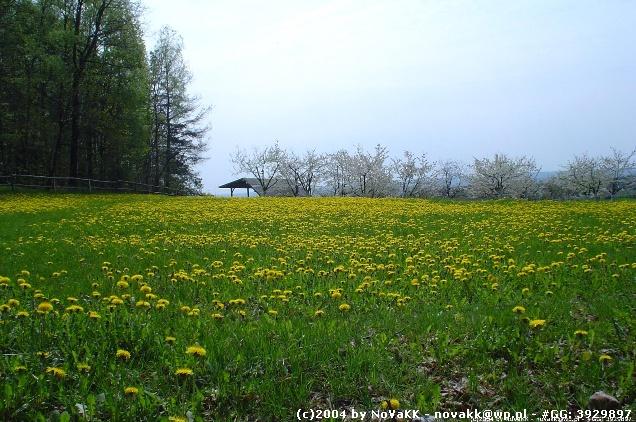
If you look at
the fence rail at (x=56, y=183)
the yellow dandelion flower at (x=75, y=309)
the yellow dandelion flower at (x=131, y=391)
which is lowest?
the yellow dandelion flower at (x=131, y=391)

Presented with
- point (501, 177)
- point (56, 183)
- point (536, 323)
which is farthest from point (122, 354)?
point (501, 177)

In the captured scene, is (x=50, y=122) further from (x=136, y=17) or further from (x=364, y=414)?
(x=364, y=414)

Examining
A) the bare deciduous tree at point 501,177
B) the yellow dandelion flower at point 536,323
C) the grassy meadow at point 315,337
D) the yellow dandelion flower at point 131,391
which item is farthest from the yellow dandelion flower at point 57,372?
the bare deciduous tree at point 501,177

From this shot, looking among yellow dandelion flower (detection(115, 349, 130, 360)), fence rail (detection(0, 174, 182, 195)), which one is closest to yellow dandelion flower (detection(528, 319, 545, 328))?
yellow dandelion flower (detection(115, 349, 130, 360))

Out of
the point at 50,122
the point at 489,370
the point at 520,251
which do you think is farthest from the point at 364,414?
the point at 50,122

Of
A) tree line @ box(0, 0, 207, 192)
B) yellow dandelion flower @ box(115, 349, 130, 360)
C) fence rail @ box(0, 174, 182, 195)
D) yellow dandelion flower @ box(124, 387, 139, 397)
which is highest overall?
tree line @ box(0, 0, 207, 192)

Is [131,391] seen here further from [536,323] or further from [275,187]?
[275,187]

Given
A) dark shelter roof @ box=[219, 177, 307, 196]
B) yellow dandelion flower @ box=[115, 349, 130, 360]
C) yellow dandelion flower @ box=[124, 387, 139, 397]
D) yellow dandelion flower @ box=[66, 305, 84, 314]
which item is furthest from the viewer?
dark shelter roof @ box=[219, 177, 307, 196]

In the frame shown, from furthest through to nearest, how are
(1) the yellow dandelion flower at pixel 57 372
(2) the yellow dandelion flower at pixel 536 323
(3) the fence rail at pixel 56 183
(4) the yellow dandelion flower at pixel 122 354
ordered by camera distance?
1. (3) the fence rail at pixel 56 183
2. (2) the yellow dandelion flower at pixel 536 323
3. (4) the yellow dandelion flower at pixel 122 354
4. (1) the yellow dandelion flower at pixel 57 372

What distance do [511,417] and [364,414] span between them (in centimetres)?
98

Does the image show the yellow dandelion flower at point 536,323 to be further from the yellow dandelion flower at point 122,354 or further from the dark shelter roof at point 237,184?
the dark shelter roof at point 237,184

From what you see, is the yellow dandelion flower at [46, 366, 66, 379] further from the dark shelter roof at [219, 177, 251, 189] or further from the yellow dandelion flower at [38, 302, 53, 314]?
the dark shelter roof at [219, 177, 251, 189]

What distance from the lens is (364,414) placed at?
10.7 feet

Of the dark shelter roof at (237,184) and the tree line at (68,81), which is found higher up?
the tree line at (68,81)
